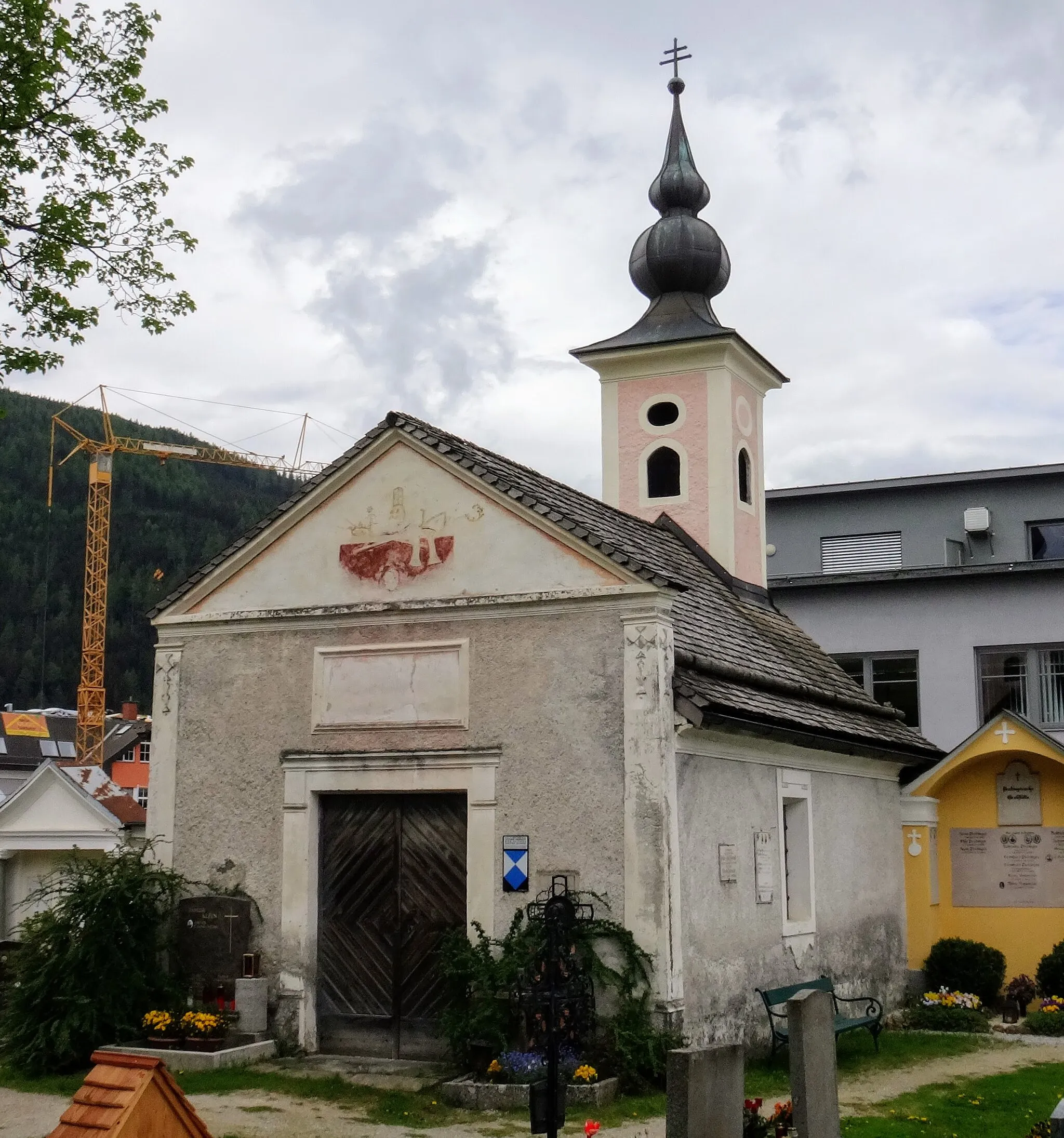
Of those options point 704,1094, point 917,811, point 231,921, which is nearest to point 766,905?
point 231,921

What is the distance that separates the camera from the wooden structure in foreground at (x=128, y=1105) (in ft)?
20.7

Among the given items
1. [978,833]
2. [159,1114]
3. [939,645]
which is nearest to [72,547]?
[939,645]

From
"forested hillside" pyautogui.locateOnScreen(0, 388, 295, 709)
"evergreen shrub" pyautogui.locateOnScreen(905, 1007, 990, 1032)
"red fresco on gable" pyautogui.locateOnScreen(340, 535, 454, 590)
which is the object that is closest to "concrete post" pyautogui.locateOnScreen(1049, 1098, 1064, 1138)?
"red fresco on gable" pyautogui.locateOnScreen(340, 535, 454, 590)

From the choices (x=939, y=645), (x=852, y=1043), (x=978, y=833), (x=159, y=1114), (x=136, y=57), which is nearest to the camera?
(x=159, y=1114)

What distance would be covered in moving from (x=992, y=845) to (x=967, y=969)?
178 cm

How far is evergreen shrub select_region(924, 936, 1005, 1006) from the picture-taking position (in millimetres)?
18156

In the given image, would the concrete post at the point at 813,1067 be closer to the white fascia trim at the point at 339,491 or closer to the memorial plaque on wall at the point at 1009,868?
the white fascia trim at the point at 339,491

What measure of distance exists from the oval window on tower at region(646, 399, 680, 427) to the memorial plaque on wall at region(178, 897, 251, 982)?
31.7 ft

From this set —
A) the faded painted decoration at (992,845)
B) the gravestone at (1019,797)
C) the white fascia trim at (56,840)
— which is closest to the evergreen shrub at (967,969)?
the faded painted decoration at (992,845)

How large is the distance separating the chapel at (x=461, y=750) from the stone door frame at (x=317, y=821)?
23mm

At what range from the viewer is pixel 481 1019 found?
12.4m

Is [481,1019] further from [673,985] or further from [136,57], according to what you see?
[136,57]

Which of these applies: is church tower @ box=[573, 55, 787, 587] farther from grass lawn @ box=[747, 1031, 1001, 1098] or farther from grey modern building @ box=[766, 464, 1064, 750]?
grey modern building @ box=[766, 464, 1064, 750]

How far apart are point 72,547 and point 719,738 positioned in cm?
9336
